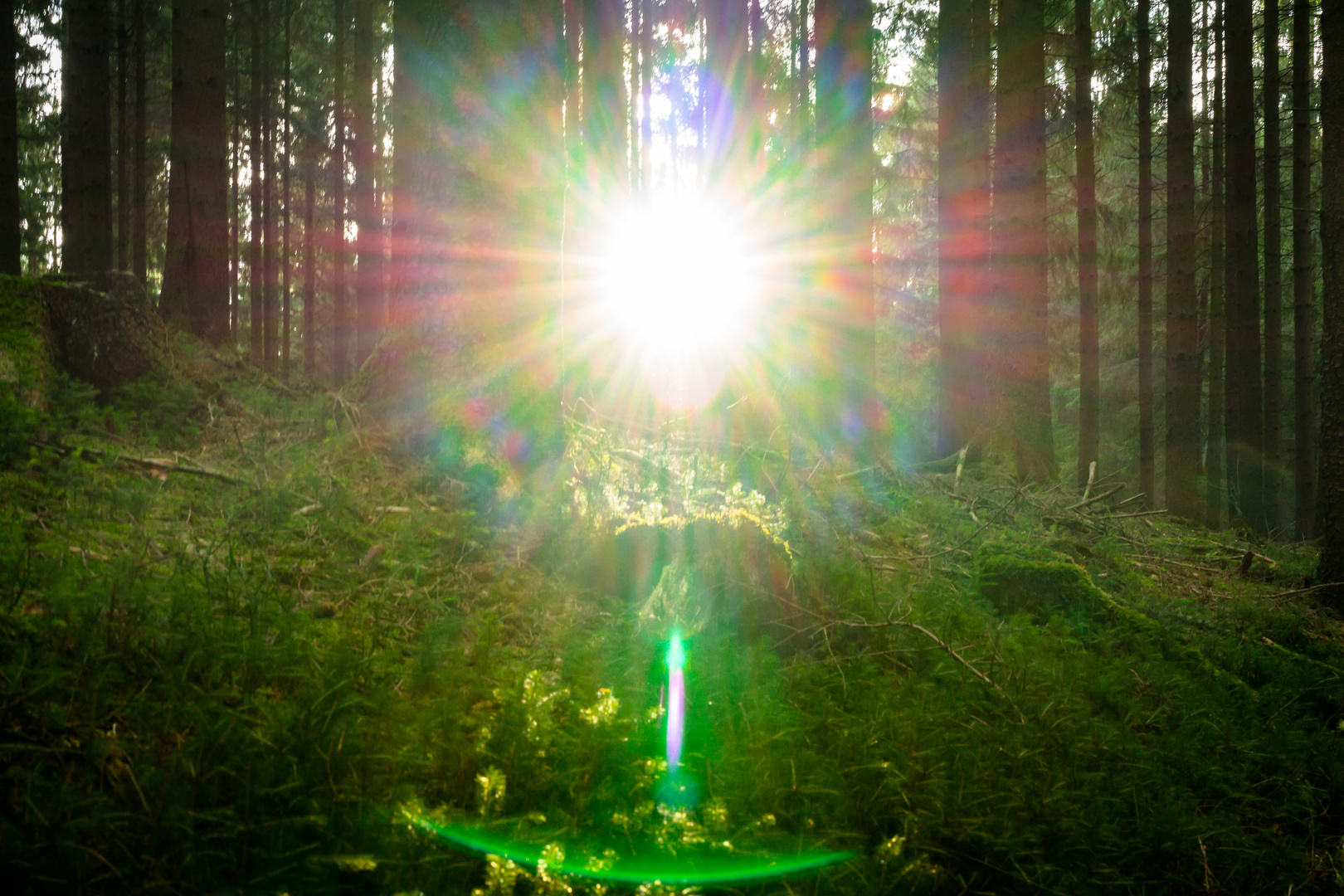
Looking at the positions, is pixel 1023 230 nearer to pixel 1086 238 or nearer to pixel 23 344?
pixel 1086 238

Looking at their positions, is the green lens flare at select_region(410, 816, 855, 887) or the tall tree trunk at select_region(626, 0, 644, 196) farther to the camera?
the tall tree trunk at select_region(626, 0, 644, 196)

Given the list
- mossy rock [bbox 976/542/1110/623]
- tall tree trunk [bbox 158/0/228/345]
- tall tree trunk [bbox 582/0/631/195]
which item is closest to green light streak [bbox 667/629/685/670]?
mossy rock [bbox 976/542/1110/623]

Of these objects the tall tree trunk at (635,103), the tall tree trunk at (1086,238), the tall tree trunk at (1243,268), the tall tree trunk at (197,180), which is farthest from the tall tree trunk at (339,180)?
the tall tree trunk at (1243,268)

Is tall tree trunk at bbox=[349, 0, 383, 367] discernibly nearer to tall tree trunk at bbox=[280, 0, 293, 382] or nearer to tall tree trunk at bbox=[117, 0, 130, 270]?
tall tree trunk at bbox=[280, 0, 293, 382]

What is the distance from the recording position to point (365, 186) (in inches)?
609

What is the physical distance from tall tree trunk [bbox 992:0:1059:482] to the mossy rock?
15.1 ft

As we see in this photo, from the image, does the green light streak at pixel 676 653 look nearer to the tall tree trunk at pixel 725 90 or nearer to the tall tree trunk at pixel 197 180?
the tall tree trunk at pixel 197 180

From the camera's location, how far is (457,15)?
5.59 meters

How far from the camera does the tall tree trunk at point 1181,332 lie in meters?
10.7

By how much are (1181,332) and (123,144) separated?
67.1 ft

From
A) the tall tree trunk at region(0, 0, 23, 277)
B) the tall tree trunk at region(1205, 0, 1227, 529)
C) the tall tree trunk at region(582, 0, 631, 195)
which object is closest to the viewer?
the tall tree trunk at region(582, 0, 631, 195)

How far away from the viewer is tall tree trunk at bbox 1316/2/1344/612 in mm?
5859

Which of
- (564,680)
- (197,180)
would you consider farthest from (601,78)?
(564,680)

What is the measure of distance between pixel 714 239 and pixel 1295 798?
51.1ft
